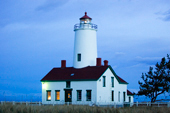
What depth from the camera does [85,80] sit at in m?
33.8

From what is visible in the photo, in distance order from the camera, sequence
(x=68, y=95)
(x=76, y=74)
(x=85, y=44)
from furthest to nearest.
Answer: (x=85, y=44) → (x=76, y=74) → (x=68, y=95)

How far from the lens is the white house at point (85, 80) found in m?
33.7

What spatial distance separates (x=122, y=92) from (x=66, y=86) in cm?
754

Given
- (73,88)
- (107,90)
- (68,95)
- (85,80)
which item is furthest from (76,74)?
(107,90)

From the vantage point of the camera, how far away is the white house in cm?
3369

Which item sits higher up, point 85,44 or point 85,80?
point 85,44

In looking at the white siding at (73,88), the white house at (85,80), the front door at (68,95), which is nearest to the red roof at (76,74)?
the white house at (85,80)

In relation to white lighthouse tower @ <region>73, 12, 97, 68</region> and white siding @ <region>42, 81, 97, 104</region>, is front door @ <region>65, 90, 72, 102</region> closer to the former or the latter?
white siding @ <region>42, 81, 97, 104</region>

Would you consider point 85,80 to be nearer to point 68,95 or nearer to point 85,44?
point 68,95

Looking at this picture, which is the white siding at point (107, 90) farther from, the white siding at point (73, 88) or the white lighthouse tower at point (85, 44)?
the white lighthouse tower at point (85, 44)

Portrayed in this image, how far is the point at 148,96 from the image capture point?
129 feet

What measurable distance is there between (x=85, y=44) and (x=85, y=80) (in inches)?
214

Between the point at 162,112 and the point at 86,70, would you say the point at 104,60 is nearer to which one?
the point at 86,70

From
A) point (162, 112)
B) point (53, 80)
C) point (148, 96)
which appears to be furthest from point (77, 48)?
point (162, 112)
